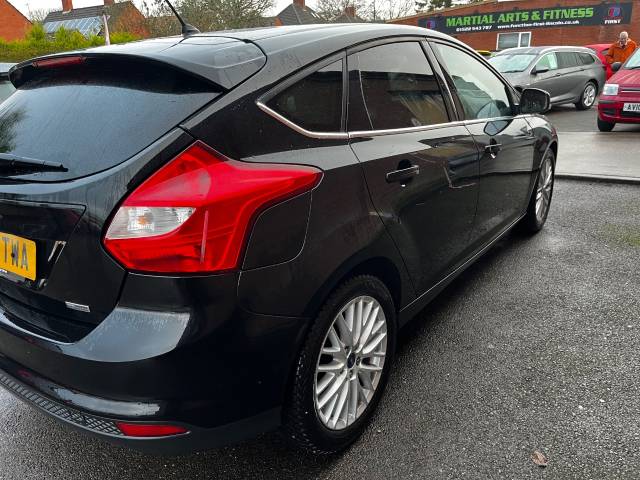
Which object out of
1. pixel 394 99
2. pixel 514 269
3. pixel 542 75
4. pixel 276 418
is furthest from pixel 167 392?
pixel 542 75

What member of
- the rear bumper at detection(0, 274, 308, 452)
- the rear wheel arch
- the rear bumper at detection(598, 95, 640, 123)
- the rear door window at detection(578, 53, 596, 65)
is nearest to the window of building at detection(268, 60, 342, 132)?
the rear wheel arch

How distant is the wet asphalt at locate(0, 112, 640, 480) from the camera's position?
2.05 m

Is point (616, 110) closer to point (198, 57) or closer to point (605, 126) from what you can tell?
point (605, 126)

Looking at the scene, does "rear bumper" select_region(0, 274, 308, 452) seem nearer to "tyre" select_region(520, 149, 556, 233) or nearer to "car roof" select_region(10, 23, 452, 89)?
"car roof" select_region(10, 23, 452, 89)

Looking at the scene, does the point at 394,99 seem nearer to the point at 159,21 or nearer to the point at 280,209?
the point at 280,209

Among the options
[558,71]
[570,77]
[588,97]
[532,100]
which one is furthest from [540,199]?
[588,97]

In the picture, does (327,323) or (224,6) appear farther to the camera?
Answer: (224,6)

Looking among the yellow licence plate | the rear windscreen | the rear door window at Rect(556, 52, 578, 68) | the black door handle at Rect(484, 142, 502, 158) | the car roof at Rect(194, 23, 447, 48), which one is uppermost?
the car roof at Rect(194, 23, 447, 48)

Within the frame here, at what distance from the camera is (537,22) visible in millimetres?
32500

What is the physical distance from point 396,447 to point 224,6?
1035 inches

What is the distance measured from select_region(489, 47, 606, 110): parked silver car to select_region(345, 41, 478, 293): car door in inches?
393

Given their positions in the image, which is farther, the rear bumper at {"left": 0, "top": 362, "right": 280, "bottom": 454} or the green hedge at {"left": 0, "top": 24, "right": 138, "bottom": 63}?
the green hedge at {"left": 0, "top": 24, "right": 138, "bottom": 63}

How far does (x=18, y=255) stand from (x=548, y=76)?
43.8 ft

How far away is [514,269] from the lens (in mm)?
3887
